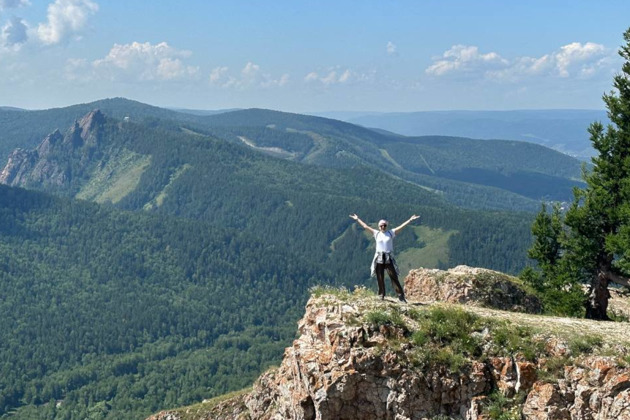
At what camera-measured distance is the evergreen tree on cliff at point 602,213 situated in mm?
37406

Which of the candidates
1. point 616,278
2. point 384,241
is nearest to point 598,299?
point 616,278

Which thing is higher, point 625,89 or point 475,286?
point 625,89

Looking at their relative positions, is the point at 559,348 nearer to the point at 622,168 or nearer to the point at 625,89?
the point at 622,168

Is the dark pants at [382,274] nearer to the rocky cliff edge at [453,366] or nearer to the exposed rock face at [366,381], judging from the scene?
the rocky cliff edge at [453,366]

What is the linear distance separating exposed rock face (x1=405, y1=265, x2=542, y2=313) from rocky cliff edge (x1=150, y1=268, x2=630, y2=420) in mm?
16419

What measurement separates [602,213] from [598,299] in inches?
218

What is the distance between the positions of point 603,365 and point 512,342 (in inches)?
140

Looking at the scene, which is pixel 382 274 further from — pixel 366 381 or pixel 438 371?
pixel 438 371

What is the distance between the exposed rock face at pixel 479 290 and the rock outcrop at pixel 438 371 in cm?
1749

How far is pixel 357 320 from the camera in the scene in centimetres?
2659

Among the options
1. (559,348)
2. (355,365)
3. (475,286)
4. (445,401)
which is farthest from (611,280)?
(355,365)

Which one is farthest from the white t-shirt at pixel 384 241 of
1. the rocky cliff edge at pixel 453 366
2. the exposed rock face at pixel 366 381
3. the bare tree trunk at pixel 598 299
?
the bare tree trunk at pixel 598 299

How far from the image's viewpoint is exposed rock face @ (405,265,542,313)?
146 feet

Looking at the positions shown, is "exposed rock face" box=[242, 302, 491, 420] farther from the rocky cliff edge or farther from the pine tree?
the pine tree
